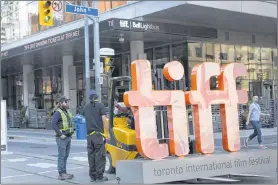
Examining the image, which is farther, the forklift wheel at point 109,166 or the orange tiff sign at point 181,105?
the forklift wheel at point 109,166

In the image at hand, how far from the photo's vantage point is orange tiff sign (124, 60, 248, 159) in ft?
27.1

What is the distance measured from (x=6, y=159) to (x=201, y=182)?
7.55 m

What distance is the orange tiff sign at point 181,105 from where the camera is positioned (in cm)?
827

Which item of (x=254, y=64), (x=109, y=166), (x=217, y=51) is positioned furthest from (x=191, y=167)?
(x=254, y=64)

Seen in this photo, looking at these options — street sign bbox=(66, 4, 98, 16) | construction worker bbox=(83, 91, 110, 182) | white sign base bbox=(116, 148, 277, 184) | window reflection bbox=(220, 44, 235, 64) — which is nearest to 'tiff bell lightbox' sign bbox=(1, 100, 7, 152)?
street sign bbox=(66, 4, 98, 16)

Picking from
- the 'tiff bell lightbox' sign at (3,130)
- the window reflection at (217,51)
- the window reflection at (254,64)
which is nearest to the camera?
the 'tiff bell lightbox' sign at (3,130)

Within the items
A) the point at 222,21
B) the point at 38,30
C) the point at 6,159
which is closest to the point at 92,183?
the point at 6,159

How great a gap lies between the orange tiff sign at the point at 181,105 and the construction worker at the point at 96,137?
1173 millimetres

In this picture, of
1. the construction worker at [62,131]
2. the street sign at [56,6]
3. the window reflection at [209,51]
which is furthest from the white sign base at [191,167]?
the window reflection at [209,51]

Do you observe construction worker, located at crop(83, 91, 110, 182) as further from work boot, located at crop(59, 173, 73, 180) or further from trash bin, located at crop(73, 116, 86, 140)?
trash bin, located at crop(73, 116, 86, 140)

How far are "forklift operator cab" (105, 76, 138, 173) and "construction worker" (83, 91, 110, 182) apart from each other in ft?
1.34

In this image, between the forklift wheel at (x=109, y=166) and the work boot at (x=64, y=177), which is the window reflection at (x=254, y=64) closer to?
the forklift wheel at (x=109, y=166)

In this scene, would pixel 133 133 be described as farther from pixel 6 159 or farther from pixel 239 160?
pixel 6 159

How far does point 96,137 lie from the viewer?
9188 mm
